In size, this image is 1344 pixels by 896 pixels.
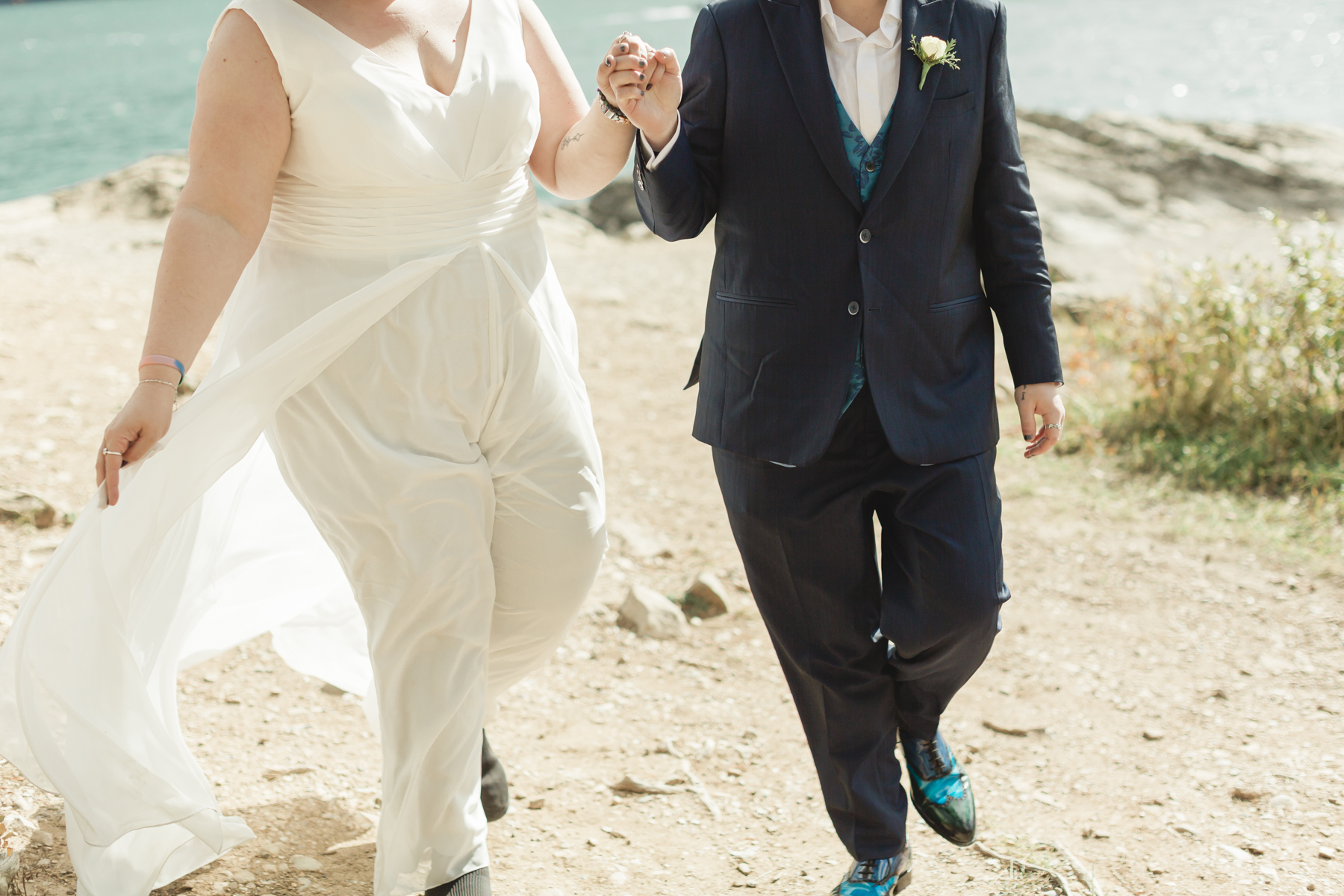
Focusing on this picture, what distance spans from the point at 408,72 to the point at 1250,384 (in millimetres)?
4866

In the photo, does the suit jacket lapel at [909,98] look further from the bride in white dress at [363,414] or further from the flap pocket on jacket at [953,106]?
the bride in white dress at [363,414]

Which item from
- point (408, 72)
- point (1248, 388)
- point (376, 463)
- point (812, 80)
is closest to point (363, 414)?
point (376, 463)

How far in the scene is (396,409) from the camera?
243 centimetres

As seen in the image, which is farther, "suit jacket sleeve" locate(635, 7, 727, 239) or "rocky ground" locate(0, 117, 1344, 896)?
"rocky ground" locate(0, 117, 1344, 896)

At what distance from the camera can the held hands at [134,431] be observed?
7.48ft

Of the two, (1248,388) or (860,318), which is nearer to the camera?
(860,318)

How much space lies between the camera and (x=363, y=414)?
2.43 metres

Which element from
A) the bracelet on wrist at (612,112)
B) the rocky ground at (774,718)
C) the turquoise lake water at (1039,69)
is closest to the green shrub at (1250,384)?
the rocky ground at (774,718)

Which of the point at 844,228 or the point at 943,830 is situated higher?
the point at 844,228

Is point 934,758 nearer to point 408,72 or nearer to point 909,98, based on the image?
point 909,98

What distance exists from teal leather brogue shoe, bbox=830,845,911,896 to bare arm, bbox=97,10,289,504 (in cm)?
178

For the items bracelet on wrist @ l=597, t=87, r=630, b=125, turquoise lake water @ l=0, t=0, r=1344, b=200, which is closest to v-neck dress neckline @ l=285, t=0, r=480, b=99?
bracelet on wrist @ l=597, t=87, r=630, b=125

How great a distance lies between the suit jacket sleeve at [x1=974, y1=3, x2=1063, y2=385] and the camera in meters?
2.40

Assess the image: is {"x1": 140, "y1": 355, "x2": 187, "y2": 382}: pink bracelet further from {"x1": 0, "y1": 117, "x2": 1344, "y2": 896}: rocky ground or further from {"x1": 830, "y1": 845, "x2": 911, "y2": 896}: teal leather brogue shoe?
{"x1": 830, "y1": 845, "x2": 911, "y2": 896}: teal leather brogue shoe
